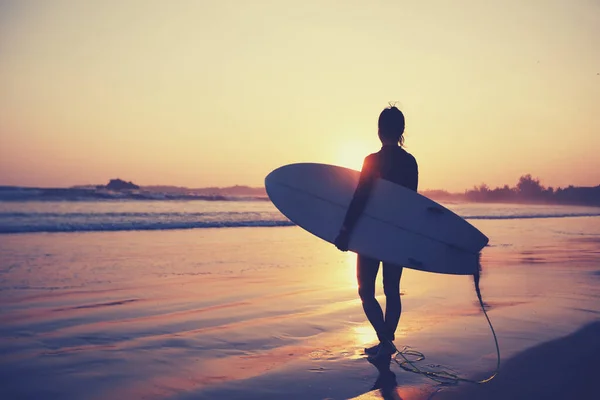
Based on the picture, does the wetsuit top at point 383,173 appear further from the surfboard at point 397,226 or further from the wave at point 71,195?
the wave at point 71,195

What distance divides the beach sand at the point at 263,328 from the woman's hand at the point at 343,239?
28.9 inches

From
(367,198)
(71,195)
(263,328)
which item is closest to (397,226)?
(367,198)

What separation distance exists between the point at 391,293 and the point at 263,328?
4.12 ft

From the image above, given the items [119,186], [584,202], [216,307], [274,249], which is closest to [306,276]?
Answer: [216,307]

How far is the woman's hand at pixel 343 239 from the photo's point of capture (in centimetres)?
343

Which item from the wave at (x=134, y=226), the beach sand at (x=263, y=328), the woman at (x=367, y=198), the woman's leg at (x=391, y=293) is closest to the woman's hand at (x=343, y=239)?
the woman at (x=367, y=198)

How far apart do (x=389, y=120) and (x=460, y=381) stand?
1.65 meters

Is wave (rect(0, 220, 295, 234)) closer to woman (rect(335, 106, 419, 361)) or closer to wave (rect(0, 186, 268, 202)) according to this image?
wave (rect(0, 186, 268, 202))

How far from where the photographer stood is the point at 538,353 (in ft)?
11.3

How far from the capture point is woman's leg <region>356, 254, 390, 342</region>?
342cm

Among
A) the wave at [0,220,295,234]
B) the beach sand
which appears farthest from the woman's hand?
the wave at [0,220,295,234]

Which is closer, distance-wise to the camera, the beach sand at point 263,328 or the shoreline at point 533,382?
the shoreline at point 533,382

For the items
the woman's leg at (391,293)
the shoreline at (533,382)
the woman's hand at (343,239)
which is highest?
the woman's hand at (343,239)

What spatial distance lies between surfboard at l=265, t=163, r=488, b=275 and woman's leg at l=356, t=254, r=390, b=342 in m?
0.11
